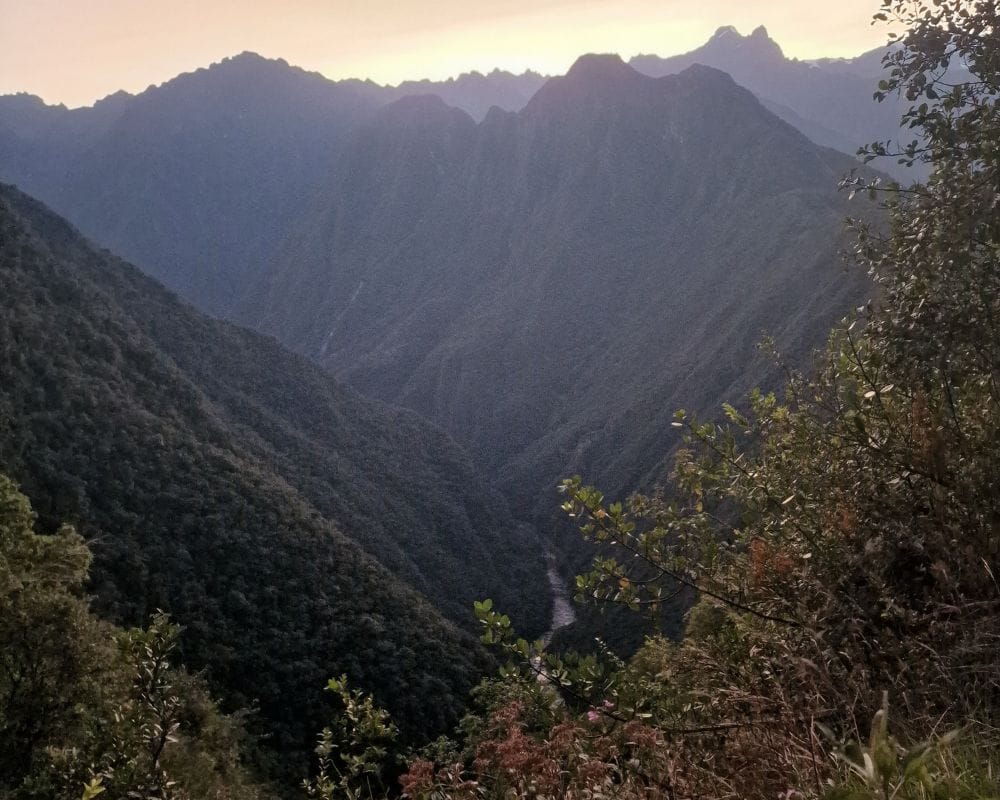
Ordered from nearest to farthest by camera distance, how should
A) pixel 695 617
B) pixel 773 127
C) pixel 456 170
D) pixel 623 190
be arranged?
pixel 695 617, pixel 773 127, pixel 623 190, pixel 456 170

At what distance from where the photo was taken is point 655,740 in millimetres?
3385

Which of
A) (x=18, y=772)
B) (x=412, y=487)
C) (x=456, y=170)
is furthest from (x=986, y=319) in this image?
(x=456, y=170)

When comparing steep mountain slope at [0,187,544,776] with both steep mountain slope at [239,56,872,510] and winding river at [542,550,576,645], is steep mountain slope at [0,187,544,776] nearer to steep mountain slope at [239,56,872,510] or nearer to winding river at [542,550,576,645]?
winding river at [542,550,576,645]

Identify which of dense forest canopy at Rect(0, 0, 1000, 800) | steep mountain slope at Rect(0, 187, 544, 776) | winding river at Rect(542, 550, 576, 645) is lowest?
winding river at Rect(542, 550, 576, 645)

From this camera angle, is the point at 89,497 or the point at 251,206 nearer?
the point at 89,497

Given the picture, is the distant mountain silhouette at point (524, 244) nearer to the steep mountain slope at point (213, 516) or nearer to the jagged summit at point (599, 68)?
the jagged summit at point (599, 68)

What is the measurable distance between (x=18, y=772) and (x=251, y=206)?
643 ft

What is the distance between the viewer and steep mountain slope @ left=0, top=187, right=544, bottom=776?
2512cm

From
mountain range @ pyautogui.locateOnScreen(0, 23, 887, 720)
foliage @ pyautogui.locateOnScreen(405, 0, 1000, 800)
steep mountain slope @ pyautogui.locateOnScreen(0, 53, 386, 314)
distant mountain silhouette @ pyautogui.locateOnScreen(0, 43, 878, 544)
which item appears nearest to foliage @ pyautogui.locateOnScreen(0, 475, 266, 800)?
foliage @ pyautogui.locateOnScreen(405, 0, 1000, 800)

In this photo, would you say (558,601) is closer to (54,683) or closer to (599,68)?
(54,683)

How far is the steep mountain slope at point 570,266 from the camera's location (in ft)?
227

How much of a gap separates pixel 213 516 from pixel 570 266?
88.9 m

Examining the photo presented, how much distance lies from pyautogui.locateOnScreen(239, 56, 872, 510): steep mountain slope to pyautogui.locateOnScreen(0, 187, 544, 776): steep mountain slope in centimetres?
2779

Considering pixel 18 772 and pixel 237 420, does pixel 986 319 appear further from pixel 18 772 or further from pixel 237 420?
pixel 237 420
